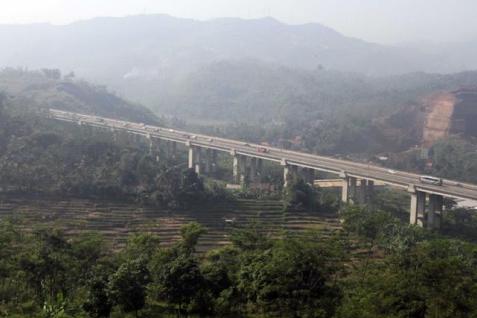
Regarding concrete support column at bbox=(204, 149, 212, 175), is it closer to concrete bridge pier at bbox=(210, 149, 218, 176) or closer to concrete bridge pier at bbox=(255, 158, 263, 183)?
concrete bridge pier at bbox=(210, 149, 218, 176)

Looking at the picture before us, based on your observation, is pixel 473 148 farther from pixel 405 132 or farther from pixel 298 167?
pixel 298 167

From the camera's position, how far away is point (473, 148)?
235ft

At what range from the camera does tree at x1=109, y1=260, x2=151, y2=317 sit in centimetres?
1750

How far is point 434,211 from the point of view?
131 feet

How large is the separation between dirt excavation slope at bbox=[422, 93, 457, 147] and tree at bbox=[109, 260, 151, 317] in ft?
222

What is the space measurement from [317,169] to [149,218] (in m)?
17.0

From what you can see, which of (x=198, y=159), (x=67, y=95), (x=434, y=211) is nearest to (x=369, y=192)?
(x=434, y=211)

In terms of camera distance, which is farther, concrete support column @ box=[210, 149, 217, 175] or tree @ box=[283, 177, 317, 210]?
concrete support column @ box=[210, 149, 217, 175]

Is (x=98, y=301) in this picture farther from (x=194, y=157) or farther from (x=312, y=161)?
(x=194, y=157)

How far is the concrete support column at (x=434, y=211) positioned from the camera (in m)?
39.6

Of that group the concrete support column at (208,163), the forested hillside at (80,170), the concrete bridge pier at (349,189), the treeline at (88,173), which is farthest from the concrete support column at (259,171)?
the treeline at (88,173)

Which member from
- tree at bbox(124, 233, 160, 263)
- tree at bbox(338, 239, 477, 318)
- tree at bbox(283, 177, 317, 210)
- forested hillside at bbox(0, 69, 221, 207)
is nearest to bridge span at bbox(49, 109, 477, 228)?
tree at bbox(283, 177, 317, 210)

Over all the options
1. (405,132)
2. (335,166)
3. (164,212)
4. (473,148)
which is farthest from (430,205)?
(405,132)

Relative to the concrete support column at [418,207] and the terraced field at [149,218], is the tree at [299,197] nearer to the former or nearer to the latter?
the terraced field at [149,218]
